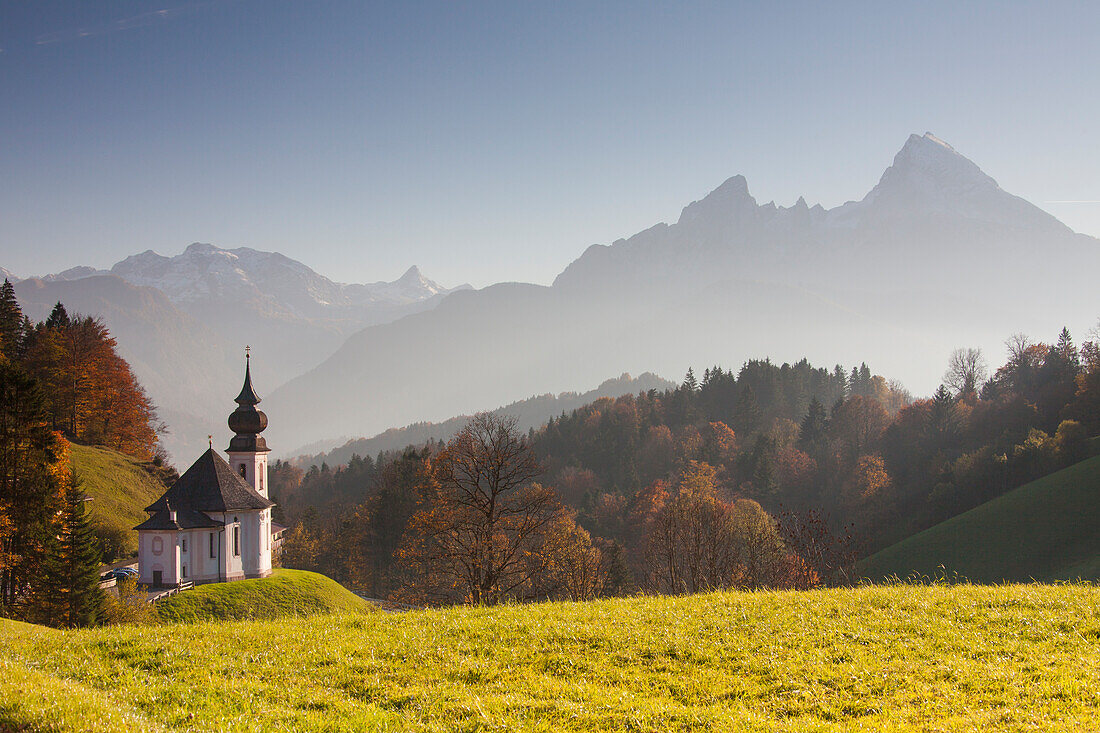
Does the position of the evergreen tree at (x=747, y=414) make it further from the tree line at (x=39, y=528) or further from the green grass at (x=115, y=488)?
the tree line at (x=39, y=528)

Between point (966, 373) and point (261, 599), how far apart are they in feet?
365

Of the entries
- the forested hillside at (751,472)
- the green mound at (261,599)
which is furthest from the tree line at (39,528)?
the forested hillside at (751,472)

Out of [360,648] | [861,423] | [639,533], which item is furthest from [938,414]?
[360,648]

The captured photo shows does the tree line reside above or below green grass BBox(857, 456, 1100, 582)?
above

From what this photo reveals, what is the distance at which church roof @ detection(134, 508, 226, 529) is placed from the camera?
4412 centimetres

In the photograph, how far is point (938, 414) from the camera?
9419 centimetres

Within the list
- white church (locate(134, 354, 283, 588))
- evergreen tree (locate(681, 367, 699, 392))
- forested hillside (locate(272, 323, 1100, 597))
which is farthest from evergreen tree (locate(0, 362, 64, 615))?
evergreen tree (locate(681, 367, 699, 392))

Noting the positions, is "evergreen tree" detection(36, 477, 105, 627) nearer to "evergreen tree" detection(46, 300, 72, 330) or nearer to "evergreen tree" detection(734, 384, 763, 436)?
"evergreen tree" detection(46, 300, 72, 330)

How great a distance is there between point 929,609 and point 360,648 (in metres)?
11.3

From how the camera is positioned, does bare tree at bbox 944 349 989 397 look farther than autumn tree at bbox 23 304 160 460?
Yes

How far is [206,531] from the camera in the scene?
45938mm

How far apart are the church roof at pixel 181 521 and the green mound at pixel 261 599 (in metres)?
4.34

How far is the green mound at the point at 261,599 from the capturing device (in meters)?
39.3

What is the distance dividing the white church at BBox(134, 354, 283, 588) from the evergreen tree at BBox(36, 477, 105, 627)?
842 cm
